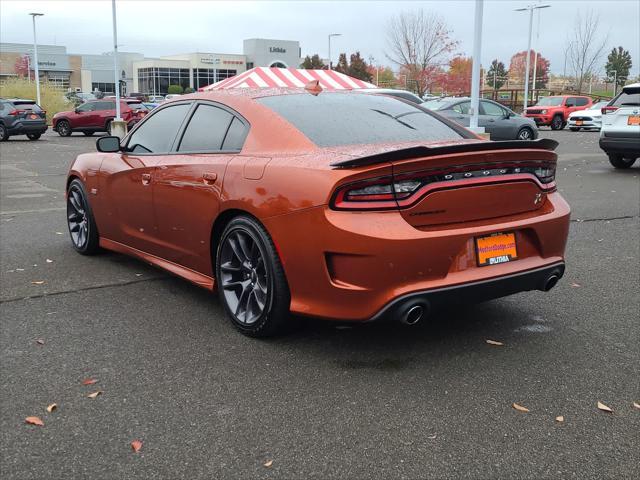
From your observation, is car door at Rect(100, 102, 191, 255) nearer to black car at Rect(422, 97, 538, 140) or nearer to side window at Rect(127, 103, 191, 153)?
side window at Rect(127, 103, 191, 153)

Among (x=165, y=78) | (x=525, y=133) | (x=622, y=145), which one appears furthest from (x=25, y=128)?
(x=165, y=78)

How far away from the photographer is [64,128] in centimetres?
3023

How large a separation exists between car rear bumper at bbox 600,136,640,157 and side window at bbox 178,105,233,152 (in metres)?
10.9

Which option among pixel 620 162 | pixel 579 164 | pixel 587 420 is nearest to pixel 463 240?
pixel 587 420

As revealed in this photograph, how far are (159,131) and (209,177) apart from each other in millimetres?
1195

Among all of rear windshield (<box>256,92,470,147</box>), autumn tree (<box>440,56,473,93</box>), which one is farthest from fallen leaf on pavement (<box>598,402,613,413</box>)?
autumn tree (<box>440,56,473,93</box>)

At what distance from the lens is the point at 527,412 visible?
3217 mm

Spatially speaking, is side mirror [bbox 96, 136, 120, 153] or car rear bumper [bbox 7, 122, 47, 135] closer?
side mirror [bbox 96, 136, 120, 153]

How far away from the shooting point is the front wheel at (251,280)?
389 cm

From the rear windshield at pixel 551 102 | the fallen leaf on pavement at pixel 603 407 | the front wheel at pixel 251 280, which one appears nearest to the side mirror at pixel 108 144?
the front wheel at pixel 251 280

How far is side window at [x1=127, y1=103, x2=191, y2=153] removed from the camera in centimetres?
514

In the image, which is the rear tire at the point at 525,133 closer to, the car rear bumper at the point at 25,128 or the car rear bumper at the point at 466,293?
the car rear bumper at the point at 25,128

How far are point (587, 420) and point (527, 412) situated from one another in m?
0.26

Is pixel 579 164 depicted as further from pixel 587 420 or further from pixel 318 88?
pixel 587 420
